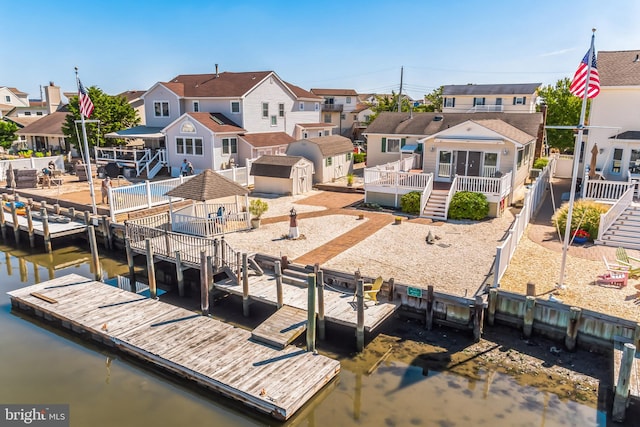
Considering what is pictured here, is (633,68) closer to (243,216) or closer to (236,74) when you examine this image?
(243,216)

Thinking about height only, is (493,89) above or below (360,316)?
above

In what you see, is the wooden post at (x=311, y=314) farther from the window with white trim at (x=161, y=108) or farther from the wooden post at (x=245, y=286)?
the window with white trim at (x=161, y=108)

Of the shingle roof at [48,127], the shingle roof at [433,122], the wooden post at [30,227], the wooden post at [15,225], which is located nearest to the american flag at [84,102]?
the wooden post at [30,227]

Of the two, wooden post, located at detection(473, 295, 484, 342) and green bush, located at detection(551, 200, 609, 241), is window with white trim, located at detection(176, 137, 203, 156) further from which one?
wooden post, located at detection(473, 295, 484, 342)

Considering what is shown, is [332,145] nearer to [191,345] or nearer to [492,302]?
[492,302]

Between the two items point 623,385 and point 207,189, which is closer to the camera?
point 623,385

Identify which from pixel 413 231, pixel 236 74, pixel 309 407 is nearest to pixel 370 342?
pixel 309 407

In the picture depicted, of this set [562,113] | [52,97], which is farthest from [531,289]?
[52,97]
